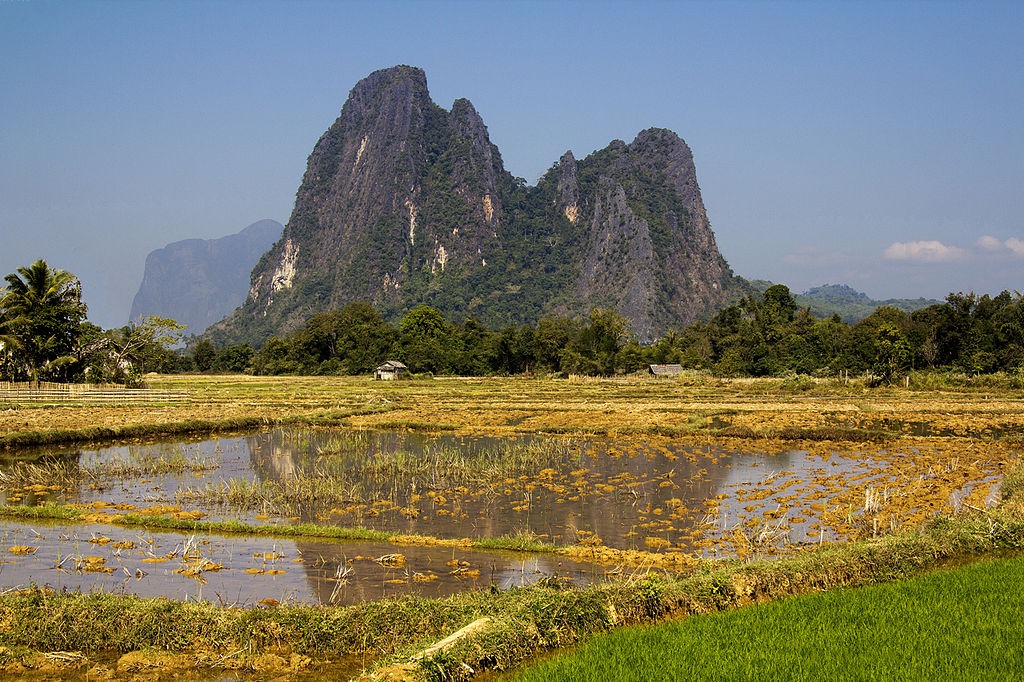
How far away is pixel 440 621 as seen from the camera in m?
6.52

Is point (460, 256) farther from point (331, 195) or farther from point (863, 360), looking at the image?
point (863, 360)

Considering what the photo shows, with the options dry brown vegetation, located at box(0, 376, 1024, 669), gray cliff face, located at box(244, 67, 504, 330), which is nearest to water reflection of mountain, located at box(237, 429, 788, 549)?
dry brown vegetation, located at box(0, 376, 1024, 669)

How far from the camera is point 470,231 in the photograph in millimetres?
164625

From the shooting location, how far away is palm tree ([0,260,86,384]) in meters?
28.4

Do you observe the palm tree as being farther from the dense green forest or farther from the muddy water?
the dense green forest

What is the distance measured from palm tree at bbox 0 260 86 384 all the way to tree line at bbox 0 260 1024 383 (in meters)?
0.05

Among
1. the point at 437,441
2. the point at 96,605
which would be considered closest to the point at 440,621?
the point at 96,605

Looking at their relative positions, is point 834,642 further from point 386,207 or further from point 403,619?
point 386,207

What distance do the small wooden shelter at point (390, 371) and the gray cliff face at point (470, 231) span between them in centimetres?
7900

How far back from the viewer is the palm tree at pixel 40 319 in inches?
1119

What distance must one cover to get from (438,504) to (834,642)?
25.3 ft

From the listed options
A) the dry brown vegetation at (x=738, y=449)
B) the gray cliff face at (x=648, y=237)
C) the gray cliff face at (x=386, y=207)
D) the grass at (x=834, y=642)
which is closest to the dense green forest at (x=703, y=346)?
the dry brown vegetation at (x=738, y=449)

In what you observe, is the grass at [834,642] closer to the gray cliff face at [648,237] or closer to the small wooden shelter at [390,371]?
the small wooden shelter at [390,371]

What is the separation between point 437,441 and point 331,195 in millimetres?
174528
